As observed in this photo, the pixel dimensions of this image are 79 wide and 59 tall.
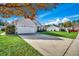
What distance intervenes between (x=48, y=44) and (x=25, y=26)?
11.6 inches

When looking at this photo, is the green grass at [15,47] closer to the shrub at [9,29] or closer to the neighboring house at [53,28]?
the shrub at [9,29]

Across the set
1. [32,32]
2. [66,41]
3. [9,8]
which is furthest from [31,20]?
[66,41]

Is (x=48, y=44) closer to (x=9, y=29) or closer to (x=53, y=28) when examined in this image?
(x=53, y=28)

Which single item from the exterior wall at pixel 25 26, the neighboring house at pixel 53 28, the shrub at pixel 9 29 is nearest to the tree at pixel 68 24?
the neighboring house at pixel 53 28

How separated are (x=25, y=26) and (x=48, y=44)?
0.30 metres

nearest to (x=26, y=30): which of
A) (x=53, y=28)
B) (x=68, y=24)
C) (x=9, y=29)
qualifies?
(x=9, y=29)

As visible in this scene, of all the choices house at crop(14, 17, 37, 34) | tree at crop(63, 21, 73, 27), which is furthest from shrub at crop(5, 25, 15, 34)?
tree at crop(63, 21, 73, 27)

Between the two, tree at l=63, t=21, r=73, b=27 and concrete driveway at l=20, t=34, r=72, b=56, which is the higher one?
tree at l=63, t=21, r=73, b=27

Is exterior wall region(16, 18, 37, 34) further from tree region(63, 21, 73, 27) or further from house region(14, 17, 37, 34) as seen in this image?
tree region(63, 21, 73, 27)

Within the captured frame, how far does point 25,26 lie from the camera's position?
6.28 ft

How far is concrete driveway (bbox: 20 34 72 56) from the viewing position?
184 centimetres

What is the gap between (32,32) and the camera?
6.23 ft

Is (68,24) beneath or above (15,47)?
above

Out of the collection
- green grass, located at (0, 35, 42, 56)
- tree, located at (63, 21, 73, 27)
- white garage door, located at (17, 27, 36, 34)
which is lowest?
green grass, located at (0, 35, 42, 56)
